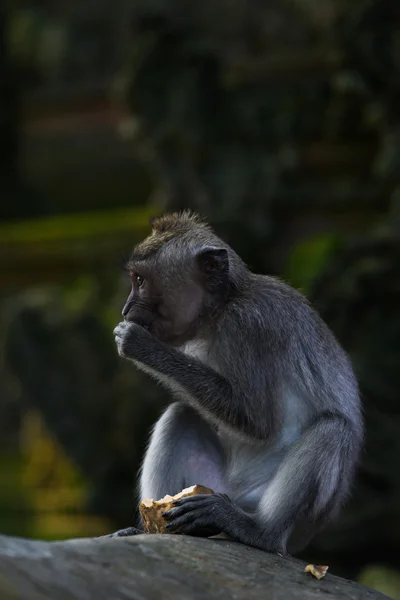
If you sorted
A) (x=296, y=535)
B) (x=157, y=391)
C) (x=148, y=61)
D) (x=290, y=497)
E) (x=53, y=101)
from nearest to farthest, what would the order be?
(x=290, y=497), (x=296, y=535), (x=157, y=391), (x=148, y=61), (x=53, y=101)

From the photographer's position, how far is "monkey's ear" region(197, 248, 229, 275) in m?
4.82

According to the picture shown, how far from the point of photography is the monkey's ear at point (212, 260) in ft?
15.8

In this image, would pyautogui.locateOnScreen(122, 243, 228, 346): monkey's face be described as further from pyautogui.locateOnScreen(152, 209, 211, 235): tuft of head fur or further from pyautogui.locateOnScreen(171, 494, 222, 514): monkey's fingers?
pyautogui.locateOnScreen(171, 494, 222, 514): monkey's fingers

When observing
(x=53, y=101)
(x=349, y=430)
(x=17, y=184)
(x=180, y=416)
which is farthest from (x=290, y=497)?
(x=17, y=184)

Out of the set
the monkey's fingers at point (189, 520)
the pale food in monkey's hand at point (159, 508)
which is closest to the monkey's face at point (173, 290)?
the pale food in monkey's hand at point (159, 508)

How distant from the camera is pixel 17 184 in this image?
17.3 meters

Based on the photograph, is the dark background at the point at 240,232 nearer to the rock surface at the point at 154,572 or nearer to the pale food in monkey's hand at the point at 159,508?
the pale food in monkey's hand at the point at 159,508

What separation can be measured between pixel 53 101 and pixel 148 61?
5602 mm

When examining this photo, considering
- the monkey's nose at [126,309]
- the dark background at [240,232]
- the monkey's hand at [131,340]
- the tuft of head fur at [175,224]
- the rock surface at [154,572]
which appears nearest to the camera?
the rock surface at [154,572]

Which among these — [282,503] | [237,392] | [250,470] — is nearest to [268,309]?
[237,392]

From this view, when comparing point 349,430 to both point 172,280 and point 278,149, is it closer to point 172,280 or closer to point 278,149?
point 172,280

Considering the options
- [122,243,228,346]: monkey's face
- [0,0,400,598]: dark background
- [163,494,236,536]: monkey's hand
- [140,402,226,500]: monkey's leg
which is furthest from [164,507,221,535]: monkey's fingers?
[0,0,400,598]: dark background

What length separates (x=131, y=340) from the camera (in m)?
4.58

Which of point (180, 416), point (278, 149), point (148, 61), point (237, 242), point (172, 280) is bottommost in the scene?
point (180, 416)
